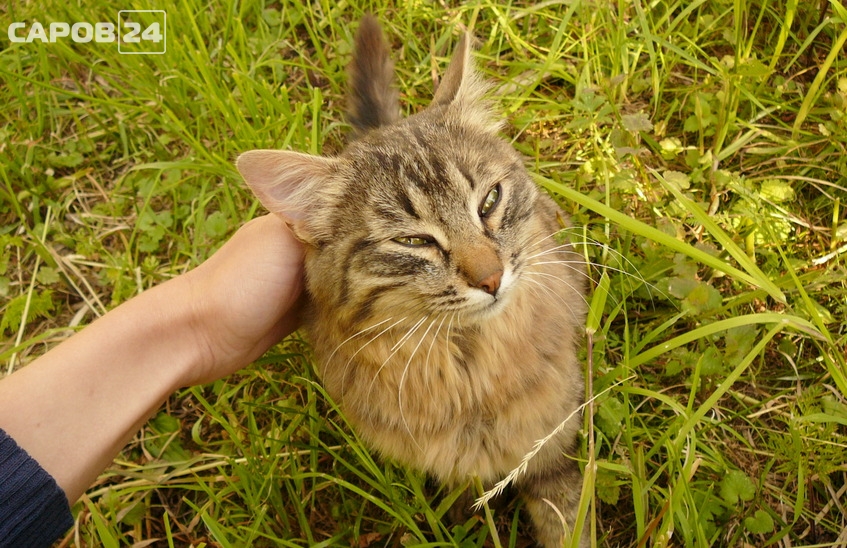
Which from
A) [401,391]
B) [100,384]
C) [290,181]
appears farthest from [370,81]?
[100,384]

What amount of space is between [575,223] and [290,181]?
4.10ft

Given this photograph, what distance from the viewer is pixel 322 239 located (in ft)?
6.06

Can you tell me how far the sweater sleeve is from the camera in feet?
5.33

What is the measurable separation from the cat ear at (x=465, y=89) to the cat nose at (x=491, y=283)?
Answer: 0.63 metres

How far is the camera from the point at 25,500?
166cm

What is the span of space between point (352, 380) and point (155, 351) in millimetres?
688

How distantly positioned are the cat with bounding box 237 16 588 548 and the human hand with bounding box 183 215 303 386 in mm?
154

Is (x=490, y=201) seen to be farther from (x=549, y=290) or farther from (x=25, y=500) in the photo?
(x=25, y=500)

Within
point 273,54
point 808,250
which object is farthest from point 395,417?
point 273,54

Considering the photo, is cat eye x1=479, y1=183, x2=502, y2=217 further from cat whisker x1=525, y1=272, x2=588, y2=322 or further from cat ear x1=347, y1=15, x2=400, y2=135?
cat ear x1=347, y1=15, x2=400, y2=135

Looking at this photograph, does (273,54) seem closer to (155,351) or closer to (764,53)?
(155,351)
